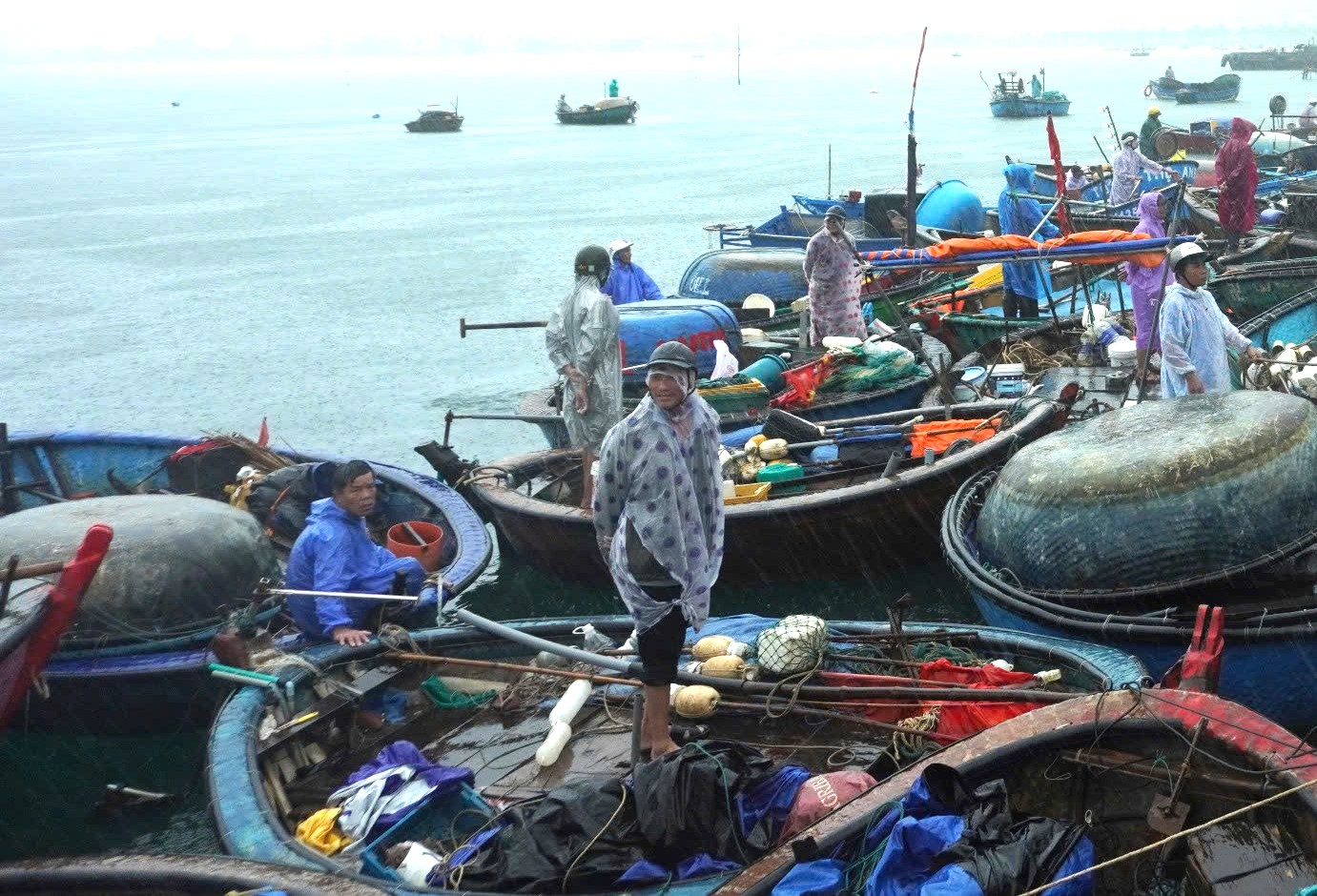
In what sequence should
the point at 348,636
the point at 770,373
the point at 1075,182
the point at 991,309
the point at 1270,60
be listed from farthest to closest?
1. the point at 1270,60
2. the point at 1075,182
3. the point at 991,309
4. the point at 770,373
5. the point at 348,636

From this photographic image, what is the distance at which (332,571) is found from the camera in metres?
7.39

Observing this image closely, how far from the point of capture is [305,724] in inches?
255

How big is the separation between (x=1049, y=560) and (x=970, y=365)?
6.06 metres

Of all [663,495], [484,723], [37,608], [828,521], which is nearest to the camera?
[663,495]

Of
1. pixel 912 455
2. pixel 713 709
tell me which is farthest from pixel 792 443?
pixel 713 709

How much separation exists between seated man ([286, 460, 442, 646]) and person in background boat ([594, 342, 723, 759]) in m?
2.02

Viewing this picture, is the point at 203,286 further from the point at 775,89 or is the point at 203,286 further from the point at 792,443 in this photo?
the point at 775,89

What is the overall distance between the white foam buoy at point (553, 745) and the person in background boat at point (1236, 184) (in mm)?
12836

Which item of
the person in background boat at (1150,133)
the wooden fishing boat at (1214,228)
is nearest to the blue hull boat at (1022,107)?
the person in background boat at (1150,133)

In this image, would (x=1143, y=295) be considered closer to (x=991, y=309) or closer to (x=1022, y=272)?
(x=1022, y=272)

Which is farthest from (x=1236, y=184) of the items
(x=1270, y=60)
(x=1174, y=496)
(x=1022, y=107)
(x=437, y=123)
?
(x=1270, y=60)

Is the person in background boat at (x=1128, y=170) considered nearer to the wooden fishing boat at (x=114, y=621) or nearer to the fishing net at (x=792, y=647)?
the wooden fishing boat at (x=114, y=621)

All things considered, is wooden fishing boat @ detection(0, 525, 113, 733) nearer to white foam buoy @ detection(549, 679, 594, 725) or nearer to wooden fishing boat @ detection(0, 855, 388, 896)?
wooden fishing boat @ detection(0, 855, 388, 896)

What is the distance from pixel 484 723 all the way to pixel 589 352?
348cm
